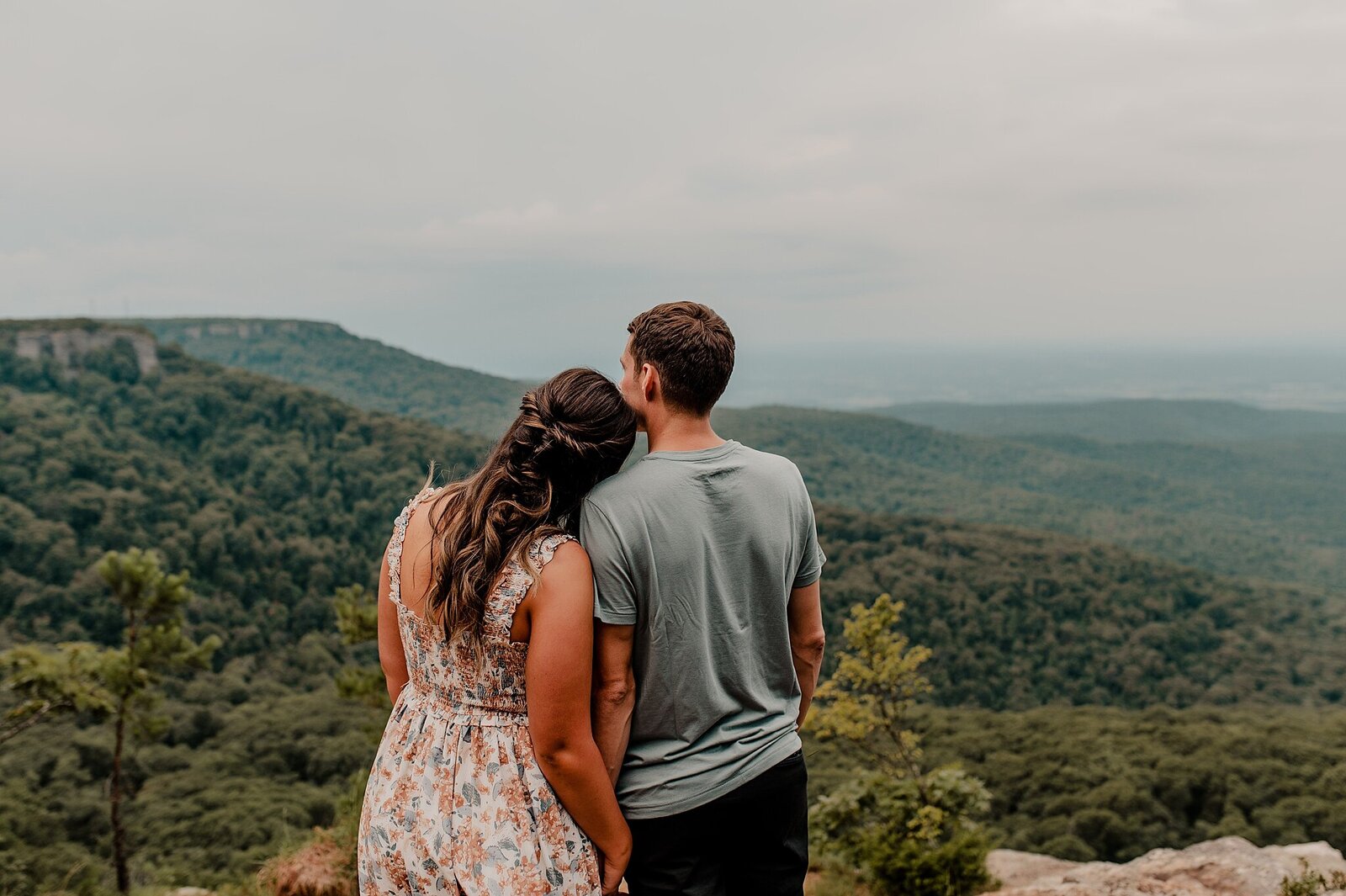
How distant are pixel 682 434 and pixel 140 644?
13.9 metres

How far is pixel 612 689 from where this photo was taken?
1.99 metres

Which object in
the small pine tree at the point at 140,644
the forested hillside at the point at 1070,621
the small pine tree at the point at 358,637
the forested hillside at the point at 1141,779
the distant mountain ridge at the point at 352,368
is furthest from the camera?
the distant mountain ridge at the point at 352,368

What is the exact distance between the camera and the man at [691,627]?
198cm

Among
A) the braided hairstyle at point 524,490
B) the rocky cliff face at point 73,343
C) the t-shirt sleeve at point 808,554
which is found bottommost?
the t-shirt sleeve at point 808,554

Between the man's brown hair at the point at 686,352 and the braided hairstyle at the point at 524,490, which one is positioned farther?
the man's brown hair at the point at 686,352

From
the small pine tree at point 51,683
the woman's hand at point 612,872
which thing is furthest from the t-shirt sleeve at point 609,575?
the small pine tree at point 51,683

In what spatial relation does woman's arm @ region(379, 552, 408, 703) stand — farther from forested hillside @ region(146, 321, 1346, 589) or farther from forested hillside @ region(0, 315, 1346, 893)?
forested hillside @ region(146, 321, 1346, 589)

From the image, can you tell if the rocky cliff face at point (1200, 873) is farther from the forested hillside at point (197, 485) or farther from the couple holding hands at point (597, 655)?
the forested hillside at point (197, 485)

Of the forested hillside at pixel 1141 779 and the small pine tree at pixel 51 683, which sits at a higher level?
the small pine tree at pixel 51 683

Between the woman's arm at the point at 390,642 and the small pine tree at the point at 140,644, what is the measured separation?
11.9 metres

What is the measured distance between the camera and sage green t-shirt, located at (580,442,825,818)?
1968 millimetres

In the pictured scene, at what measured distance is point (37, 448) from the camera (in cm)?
5359

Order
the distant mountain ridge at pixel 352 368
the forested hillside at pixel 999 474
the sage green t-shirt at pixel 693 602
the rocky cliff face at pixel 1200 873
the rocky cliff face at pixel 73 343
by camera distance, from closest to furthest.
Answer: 1. the sage green t-shirt at pixel 693 602
2. the rocky cliff face at pixel 1200 873
3. the rocky cliff face at pixel 73 343
4. the forested hillside at pixel 999 474
5. the distant mountain ridge at pixel 352 368

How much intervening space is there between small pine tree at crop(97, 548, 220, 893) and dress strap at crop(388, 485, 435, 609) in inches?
479
